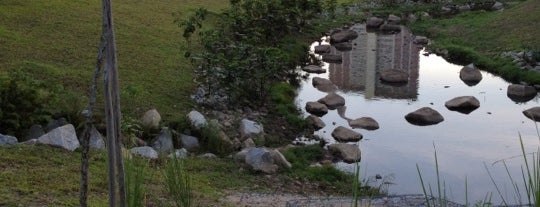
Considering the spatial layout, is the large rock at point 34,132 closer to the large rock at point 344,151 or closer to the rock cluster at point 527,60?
the large rock at point 344,151

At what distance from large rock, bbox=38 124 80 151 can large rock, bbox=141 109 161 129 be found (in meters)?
1.32

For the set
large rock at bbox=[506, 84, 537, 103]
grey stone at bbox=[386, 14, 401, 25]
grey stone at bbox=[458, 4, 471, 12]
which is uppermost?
grey stone at bbox=[458, 4, 471, 12]

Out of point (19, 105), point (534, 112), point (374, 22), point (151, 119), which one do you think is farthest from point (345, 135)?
point (374, 22)

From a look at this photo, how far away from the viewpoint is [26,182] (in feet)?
18.7

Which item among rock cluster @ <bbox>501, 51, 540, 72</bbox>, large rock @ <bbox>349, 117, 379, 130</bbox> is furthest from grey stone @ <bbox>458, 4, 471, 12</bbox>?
large rock @ <bbox>349, 117, 379, 130</bbox>

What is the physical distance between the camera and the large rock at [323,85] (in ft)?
46.6

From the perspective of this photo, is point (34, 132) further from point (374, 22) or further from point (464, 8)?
point (464, 8)

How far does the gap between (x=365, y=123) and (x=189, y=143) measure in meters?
3.58

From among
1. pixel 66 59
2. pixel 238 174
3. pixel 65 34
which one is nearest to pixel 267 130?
pixel 238 174

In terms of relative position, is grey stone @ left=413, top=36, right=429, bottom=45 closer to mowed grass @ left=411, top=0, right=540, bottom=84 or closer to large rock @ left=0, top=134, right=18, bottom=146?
mowed grass @ left=411, top=0, right=540, bottom=84

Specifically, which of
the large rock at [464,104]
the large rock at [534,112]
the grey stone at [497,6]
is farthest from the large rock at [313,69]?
the grey stone at [497,6]

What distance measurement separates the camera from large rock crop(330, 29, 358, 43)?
1875 centimetres

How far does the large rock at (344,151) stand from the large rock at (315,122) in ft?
4.10

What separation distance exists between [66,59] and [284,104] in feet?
11.2
